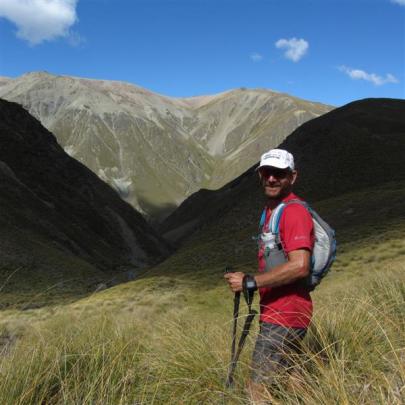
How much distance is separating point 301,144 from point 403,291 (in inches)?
2388

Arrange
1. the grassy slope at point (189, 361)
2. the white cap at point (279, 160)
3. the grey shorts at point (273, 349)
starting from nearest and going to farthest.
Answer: the grassy slope at point (189, 361), the grey shorts at point (273, 349), the white cap at point (279, 160)

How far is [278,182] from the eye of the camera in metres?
4.88

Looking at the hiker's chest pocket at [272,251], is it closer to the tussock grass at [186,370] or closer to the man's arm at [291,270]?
the man's arm at [291,270]

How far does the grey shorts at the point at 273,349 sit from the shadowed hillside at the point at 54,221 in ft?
87.8

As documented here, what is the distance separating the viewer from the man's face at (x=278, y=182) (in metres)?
4.87

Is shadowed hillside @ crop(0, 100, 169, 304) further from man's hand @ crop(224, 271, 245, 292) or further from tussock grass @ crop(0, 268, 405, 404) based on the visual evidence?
man's hand @ crop(224, 271, 245, 292)

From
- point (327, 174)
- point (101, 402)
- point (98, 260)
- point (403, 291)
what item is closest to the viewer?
point (101, 402)

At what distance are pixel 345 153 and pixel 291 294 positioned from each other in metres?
56.7

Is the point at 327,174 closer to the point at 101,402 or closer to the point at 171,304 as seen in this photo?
the point at 171,304

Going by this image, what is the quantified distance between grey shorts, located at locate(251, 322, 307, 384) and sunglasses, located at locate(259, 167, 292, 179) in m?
1.48

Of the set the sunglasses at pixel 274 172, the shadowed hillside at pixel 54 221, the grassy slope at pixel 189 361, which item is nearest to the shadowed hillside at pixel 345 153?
the shadowed hillside at pixel 54 221

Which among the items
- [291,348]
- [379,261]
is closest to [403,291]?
[291,348]

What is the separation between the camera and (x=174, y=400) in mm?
4367

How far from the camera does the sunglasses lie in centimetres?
489
